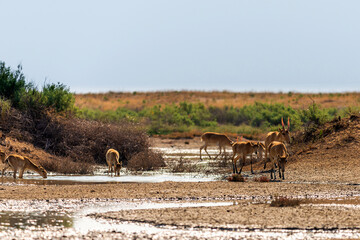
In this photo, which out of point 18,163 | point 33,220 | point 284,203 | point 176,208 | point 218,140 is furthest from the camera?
point 218,140

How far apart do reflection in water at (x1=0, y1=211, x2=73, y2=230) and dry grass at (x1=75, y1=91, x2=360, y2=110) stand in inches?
2506

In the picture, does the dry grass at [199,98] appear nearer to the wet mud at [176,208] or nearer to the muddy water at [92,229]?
the wet mud at [176,208]

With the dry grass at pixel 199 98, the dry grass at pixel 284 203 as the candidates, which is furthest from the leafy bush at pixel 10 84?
the dry grass at pixel 199 98

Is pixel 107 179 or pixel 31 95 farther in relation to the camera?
pixel 31 95

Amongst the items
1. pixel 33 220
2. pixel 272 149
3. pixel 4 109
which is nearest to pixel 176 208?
pixel 33 220

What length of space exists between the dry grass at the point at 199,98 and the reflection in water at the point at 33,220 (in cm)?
6366

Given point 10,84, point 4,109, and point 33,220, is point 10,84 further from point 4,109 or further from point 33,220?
point 33,220

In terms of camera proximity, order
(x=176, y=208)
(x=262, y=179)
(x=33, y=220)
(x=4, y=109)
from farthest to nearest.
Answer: (x=4, y=109)
(x=262, y=179)
(x=176, y=208)
(x=33, y=220)

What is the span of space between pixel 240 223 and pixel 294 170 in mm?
11262

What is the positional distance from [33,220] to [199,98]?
256 ft

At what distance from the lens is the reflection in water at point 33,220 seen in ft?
41.3

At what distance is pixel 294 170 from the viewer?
77.8 ft

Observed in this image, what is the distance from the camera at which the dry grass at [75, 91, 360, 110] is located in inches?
3219

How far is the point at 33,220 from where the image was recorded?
43.1 ft
